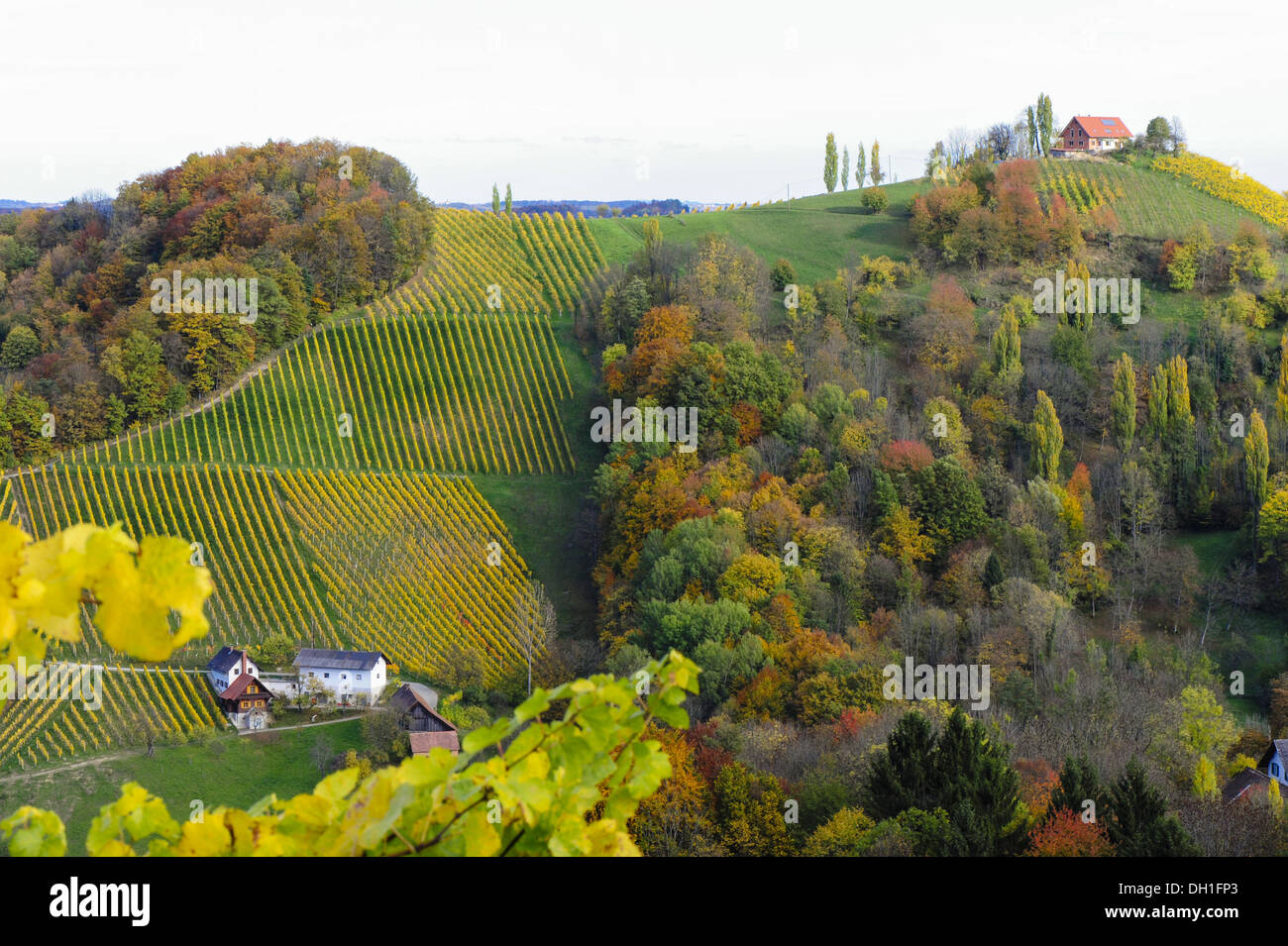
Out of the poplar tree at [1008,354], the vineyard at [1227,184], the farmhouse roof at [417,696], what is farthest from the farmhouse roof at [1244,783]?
the vineyard at [1227,184]

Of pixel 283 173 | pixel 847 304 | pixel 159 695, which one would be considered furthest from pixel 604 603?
pixel 283 173

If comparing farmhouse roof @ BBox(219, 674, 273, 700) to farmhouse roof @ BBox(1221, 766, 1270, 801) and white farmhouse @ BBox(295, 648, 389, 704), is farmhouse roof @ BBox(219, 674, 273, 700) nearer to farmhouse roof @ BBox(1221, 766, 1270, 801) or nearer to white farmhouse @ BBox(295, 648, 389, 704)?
white farmhouse @ BBox(295, 648, 389, 704)

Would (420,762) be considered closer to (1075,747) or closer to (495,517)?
(1075,747)

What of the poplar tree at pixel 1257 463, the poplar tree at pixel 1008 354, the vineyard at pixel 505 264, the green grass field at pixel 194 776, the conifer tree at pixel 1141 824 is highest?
the vineyard at pixel 505 264

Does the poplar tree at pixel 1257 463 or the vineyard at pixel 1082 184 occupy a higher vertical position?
the vineyard at pixel 1082 184

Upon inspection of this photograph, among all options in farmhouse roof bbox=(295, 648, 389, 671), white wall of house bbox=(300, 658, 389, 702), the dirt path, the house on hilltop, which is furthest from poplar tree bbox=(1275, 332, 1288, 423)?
the dirt path

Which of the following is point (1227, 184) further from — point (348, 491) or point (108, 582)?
point (108, 582)

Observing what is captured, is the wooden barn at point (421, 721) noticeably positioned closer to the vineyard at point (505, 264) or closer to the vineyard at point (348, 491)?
the vineyard at point (348, 491)
